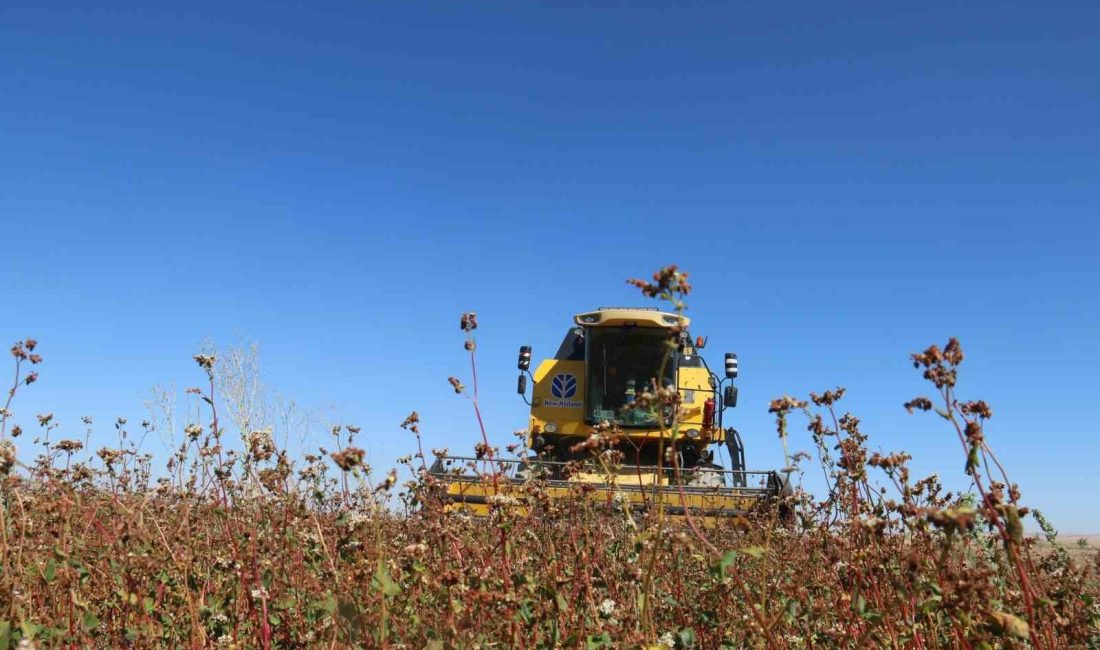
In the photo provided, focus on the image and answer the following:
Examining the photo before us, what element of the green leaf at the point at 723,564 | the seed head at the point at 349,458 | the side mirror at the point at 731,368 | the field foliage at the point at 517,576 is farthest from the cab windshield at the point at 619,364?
the seed head at the point at 349,458

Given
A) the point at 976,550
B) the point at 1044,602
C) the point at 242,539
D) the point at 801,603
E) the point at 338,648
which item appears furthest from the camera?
the point at 976,550

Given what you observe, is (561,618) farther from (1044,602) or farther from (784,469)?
(1044,602)

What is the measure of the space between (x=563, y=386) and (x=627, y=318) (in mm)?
1792

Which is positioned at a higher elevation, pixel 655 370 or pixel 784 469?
pixel 655 370

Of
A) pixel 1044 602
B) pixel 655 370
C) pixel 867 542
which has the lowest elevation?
pixel 1044 602

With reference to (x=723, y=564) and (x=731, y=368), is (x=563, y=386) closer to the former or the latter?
(x=731, y=368)

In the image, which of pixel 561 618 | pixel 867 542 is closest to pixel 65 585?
pixel 561 618

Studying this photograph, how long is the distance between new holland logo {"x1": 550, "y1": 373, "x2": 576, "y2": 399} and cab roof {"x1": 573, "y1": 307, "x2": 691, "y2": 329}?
1086 millimetres

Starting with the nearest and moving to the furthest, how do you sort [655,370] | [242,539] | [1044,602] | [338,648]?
[1044,602] → [338,648] → [242,539] → [655,370]

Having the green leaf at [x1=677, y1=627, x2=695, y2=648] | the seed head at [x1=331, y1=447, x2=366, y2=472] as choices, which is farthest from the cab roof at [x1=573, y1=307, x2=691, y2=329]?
the seed head at [x1=331, y1=447, x2=366, y2=472]

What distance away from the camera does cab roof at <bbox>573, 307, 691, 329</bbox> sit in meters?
13.4

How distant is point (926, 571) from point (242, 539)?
10.7 ft

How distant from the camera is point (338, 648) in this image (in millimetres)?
3004

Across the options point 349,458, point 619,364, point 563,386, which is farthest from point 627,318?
point 349,458
